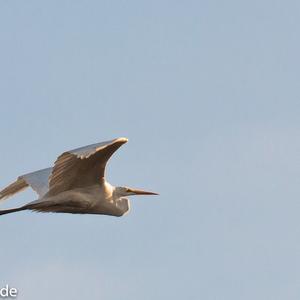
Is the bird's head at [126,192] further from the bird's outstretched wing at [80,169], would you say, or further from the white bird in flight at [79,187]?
the bird's outstretched wing at [80,169]

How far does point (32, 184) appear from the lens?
23.3m

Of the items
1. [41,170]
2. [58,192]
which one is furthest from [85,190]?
[41,170]

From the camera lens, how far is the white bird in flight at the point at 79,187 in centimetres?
2083

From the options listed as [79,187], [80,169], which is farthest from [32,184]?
[80,169]

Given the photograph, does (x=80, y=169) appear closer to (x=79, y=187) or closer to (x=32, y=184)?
(x=79, y=187)

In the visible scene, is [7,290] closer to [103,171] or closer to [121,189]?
[103,171]

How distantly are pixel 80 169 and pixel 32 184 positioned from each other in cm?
213

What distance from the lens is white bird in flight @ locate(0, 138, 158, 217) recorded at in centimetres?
2083

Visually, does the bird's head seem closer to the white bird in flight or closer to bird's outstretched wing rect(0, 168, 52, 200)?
the white bird in flight

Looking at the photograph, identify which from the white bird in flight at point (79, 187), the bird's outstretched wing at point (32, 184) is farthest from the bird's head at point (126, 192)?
the bird's outstretched wing at point (32, 184)

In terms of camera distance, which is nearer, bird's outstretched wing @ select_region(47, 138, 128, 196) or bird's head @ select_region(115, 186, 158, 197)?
bird's outstretched wing @ select_region(47, 138, 128, 196)

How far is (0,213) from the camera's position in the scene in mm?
22969

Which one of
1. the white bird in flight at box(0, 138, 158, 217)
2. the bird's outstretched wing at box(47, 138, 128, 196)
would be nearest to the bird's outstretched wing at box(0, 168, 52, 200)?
the white bird in flight at box(0, 138, 158, 217)

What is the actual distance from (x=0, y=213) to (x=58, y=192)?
1564 millimetres
